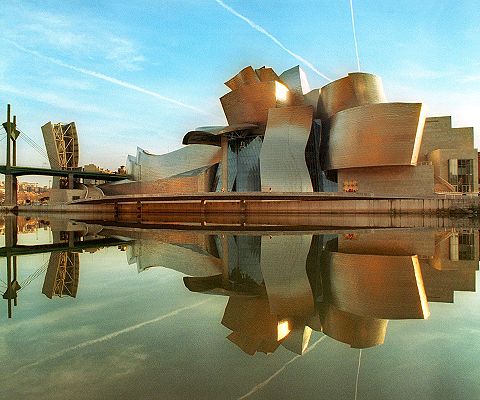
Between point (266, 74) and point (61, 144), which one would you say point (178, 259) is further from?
point (61, 144)

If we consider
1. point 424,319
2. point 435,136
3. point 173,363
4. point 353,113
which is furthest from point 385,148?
point 173,363

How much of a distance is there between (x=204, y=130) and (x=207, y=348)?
41.8 m

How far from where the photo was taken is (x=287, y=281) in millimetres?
6844

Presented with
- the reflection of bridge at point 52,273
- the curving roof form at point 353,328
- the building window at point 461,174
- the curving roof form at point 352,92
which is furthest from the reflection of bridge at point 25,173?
the curving roof form at point 353,328

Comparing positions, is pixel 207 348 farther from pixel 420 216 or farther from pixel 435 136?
pixel 435 136

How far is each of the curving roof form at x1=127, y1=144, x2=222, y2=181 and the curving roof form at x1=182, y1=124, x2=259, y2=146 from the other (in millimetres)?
3551

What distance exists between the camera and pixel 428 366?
3.18 metres

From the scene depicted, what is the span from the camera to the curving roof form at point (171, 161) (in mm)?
52875

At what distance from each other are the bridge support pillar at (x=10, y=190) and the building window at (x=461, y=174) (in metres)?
54.3

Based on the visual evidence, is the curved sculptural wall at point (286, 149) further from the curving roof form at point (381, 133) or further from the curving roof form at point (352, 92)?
the curving roof form at point (352, 92)

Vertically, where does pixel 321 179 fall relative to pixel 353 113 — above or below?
below

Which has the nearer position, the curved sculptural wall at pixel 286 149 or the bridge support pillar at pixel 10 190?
the curved sculptural wall at pixel 286 149

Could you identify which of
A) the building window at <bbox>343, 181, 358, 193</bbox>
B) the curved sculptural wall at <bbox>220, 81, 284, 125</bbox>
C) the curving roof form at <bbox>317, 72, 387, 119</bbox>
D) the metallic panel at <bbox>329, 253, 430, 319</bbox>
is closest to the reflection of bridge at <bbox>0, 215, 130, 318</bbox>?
the metallic panel at <bbox>329, 253, 430, 319</bbox>

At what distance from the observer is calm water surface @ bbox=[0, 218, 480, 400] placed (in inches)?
111
